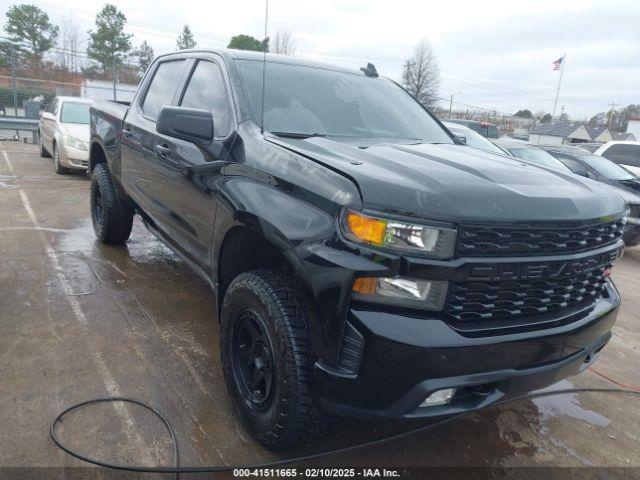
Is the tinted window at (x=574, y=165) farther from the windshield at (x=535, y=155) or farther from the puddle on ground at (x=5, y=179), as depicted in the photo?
the puddle on ground at (x=5, y=179)

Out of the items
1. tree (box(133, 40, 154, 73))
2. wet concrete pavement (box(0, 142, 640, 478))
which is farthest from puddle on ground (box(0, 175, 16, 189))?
tree (box(133, 40, 154, 73))

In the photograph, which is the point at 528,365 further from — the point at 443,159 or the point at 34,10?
the point at 34,10

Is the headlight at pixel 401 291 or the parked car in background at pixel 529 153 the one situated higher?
the parked car in background at pixel 529 153

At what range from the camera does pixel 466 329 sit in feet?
6.23

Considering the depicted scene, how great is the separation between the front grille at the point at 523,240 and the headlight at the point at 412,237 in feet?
0.17

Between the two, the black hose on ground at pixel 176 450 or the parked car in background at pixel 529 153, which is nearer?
the black hose on ground at pixel 176 450

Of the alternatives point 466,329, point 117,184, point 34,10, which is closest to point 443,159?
point 466,329

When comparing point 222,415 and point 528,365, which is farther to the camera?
point 222,415

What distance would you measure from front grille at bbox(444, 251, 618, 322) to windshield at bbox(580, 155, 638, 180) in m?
6.76

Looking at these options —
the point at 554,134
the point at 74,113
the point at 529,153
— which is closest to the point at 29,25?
the point at 74,113

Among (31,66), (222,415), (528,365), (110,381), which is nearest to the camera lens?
(528,365)

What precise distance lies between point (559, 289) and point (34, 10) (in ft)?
139

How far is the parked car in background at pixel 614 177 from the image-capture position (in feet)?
Answer: 22.8

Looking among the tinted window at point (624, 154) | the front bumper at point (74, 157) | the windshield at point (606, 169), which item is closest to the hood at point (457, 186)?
the windshield at point (606, 169)
